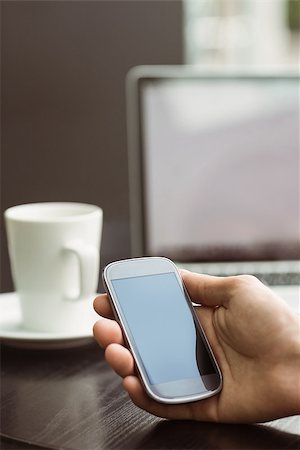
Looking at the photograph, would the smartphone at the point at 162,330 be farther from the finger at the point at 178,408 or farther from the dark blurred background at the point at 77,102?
the dark blurred background at the point at 77,102

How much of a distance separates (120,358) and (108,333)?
0.03 meters

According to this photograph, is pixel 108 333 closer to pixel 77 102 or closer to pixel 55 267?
pixel 55 267

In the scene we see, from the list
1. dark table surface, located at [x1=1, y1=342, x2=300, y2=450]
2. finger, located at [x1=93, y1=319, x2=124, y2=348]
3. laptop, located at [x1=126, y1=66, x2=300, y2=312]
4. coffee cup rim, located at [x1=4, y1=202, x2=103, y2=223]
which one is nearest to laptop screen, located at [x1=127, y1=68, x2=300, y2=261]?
laptop, located at [x1=126, y1=66, x2=300, y2=312]

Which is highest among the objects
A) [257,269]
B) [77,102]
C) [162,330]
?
[77,102]

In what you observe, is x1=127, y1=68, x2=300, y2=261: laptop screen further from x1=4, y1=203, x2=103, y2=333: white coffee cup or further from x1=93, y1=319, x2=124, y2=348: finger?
x1=93, y1=319, x2=124, y2=348: finger

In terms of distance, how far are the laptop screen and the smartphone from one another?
1.46 ft

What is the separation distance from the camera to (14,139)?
4.65ft

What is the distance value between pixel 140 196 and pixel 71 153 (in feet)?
1.13

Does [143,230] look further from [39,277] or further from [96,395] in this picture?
[96,395]

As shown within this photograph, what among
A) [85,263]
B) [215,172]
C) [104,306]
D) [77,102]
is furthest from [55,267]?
[77,102]

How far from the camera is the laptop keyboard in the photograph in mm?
1091

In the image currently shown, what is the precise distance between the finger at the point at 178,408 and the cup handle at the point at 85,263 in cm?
21

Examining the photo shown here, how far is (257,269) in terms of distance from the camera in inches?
43.8

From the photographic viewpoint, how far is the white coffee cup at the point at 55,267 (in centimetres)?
77
